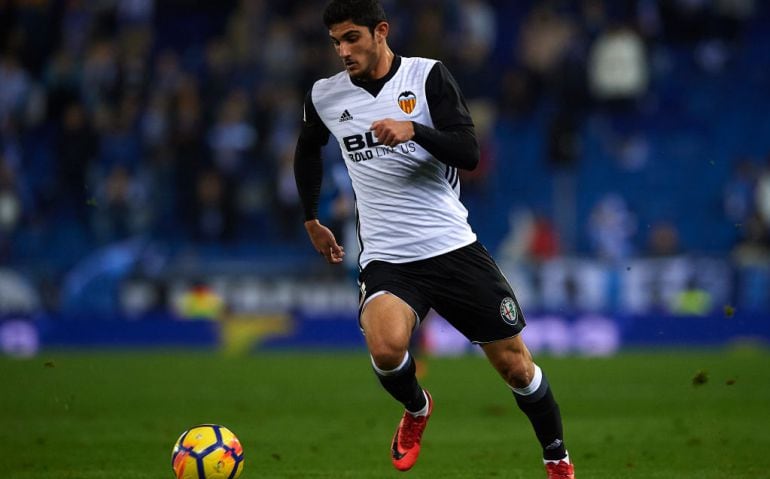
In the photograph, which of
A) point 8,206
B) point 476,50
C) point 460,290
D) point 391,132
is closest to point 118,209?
point 8,206

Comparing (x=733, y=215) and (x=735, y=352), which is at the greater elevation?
(x=733, y=215)

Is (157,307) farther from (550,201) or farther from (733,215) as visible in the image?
(733,215)

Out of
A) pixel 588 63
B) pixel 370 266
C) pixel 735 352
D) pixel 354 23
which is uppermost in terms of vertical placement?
pixel 354 23

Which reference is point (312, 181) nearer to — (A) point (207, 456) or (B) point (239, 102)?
(A) point (207, 456)

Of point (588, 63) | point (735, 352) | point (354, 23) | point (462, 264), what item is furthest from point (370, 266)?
point (588, 63)

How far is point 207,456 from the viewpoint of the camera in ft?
20.4

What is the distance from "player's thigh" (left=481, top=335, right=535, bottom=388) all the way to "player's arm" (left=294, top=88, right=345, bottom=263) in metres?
1.06

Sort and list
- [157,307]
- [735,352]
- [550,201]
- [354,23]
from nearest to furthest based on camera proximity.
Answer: [354,23] < [735,352] < [157,307] < [550,201]

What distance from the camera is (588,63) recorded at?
63.3 feet

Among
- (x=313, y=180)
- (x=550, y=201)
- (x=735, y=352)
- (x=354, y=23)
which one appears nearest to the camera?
(x=354, y=23)

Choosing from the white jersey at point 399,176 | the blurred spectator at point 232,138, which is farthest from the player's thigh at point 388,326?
the blurred spectator at point 232,138

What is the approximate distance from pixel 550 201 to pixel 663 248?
2.36m

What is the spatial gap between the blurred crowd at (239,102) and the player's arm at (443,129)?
10.7m

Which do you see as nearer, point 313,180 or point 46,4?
point 313,180
